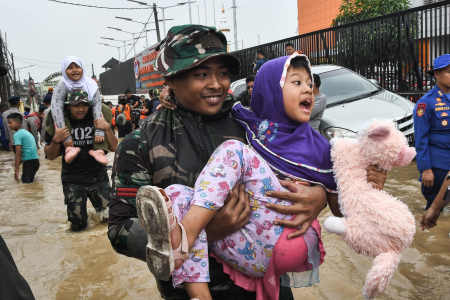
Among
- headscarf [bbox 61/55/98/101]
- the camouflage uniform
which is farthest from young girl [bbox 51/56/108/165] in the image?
the camouflage uniform

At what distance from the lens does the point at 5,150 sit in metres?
16.1

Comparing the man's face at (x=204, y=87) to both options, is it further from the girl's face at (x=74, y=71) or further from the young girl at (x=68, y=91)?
the girl's face at (x=74, y=71)

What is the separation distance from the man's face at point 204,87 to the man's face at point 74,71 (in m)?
3.76

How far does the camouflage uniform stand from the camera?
1803 millimetres

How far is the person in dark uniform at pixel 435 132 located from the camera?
3.93 metres

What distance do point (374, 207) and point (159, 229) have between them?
37.7 inches

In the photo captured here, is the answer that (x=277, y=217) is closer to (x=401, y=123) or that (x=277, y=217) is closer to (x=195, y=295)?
(x=195, y=295)

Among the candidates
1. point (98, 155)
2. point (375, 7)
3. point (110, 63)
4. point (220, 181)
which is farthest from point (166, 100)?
point (110, 63)

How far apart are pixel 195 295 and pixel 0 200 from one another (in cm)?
792

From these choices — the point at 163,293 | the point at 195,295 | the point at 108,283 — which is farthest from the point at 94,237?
the point at 195,295

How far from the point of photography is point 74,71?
527 centimetres

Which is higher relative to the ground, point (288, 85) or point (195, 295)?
point (288, 85)

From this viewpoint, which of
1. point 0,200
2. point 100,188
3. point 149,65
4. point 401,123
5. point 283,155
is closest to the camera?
point 283,155

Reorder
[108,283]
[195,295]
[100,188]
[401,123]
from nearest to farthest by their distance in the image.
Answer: [195,295], [108,283], [100,188], [401,123]
